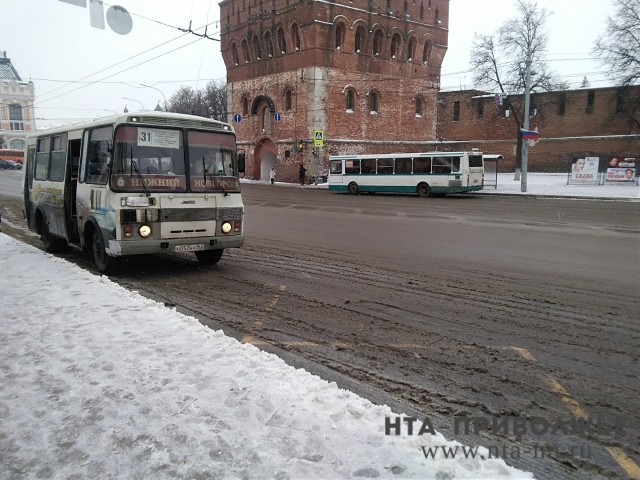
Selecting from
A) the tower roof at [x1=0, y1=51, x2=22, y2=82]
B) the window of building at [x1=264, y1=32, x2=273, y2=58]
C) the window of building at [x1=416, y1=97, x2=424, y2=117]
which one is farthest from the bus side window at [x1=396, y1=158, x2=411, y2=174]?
the tower roof at [x1=0, y1=51, x2=22, y2=82]

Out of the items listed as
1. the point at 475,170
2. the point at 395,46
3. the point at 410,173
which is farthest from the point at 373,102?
the point at 475,170

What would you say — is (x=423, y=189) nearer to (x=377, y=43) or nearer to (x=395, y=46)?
(x=377, y=43)

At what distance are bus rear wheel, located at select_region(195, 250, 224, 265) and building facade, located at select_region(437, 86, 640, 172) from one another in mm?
35158

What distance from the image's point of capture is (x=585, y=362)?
4477mm

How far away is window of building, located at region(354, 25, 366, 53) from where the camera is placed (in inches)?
1652

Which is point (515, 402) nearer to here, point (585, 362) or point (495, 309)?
point (585, 362)

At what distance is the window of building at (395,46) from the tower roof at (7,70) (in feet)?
247

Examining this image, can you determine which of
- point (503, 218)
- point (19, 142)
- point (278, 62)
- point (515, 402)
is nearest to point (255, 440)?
point (515, 402)

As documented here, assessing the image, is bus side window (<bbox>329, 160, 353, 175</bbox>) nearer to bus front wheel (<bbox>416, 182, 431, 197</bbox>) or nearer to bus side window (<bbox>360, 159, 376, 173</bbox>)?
bus side window (<bbox>360, 159, 376, 173</bbox>)

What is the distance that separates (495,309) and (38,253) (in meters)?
8.44

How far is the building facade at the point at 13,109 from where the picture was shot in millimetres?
85188

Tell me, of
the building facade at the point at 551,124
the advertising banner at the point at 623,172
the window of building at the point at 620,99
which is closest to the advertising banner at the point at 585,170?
→ the advertising banner at the point at 623,172

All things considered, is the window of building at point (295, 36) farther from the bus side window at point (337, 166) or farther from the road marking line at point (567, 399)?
the road marking line at point (567, 399)

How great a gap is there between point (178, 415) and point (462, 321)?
3587 mm
